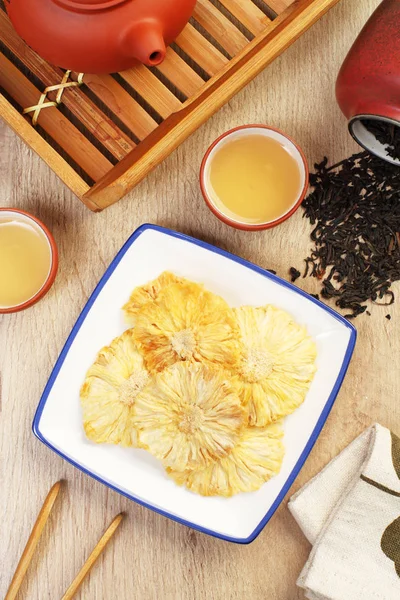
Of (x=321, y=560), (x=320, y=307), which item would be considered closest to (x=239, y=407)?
(x=320, y=307)

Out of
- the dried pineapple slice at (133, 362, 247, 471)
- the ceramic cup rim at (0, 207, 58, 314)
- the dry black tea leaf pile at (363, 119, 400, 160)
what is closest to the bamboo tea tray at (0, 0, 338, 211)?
the ceramic cup rim at (0, 207, 58, 314)

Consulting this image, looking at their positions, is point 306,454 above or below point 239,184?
below

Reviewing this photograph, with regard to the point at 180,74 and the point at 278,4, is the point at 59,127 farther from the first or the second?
the point at 278,4

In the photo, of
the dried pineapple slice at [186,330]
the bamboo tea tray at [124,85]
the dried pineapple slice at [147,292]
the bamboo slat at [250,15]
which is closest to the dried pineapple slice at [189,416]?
the dried pineapple slice at [186,330]

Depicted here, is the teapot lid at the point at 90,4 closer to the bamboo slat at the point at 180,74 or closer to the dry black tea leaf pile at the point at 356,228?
the bamboo slat at the point at 180,74

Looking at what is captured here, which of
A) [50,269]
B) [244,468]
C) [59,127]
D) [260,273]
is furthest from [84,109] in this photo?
[244,468]

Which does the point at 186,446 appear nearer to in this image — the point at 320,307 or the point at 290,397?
the point at 290,397

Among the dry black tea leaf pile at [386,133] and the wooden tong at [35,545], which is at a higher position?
the dry black tea leaf pile at [386,133]
